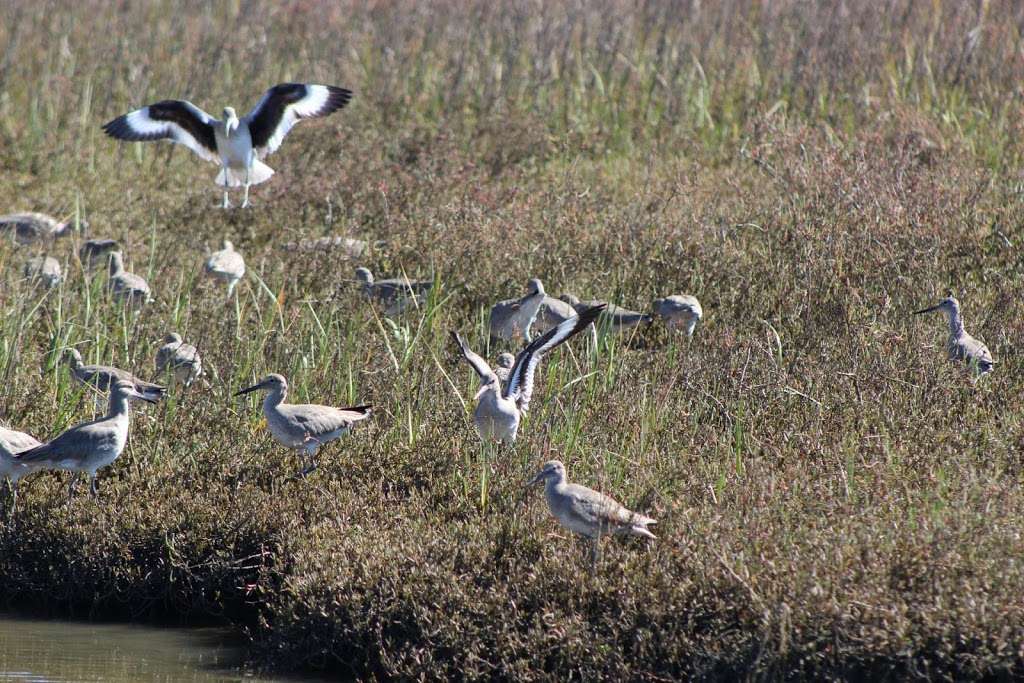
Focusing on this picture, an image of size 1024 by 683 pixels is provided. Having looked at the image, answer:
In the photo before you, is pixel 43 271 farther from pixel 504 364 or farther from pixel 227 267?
pixel 504 364

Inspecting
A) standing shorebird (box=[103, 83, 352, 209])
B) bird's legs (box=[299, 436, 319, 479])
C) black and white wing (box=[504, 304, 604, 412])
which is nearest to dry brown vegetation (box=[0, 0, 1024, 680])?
bird's legs (box=[299, 436, 319, 479])

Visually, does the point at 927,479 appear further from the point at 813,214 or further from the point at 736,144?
the point at 736,144

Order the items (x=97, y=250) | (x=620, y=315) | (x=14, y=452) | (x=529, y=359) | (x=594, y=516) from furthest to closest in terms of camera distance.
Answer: (x=97, y=250), (x=620, y=315), (x=529, y=359), (x=14, y=452), (x=594, y=516)

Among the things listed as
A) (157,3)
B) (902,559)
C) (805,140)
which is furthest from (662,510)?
(157,3)

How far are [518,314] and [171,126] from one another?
431 cm

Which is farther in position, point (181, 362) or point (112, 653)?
point (181, 362)

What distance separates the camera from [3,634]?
649 cm

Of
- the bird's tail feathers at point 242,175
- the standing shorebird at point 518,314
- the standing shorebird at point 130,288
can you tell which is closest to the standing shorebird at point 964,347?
the standing shorebird at point 518,314

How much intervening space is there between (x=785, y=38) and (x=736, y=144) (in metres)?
2.26

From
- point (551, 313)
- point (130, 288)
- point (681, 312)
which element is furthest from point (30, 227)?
point (681, 312)

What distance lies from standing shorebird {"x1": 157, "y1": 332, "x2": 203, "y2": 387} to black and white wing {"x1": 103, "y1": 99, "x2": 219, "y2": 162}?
358 cm

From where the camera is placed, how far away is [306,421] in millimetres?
7105

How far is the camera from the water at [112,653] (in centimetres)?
606

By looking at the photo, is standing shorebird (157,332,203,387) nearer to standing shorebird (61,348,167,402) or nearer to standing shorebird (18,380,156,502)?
standing shorebird (61,348,167,402)
